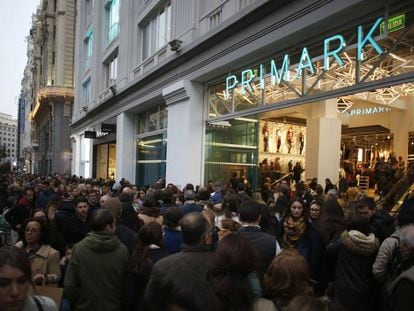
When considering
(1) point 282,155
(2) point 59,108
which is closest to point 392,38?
(1) point 282,155

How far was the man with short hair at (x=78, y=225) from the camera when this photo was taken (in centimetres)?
578

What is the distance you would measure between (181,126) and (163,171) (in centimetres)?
365

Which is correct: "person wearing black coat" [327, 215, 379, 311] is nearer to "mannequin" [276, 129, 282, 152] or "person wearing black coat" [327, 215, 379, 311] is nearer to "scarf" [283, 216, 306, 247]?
"scarf" [283, 216, 306, 247]

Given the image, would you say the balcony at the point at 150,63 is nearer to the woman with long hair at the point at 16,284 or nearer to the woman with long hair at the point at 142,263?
the woman with long hair at the point at 142,263

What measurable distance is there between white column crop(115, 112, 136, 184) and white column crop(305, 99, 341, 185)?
956cm

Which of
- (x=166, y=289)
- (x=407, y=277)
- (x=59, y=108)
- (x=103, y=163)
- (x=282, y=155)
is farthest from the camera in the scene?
(x=59, y=108)

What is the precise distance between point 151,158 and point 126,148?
99.2 inches

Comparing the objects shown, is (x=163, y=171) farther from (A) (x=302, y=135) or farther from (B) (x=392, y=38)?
(B) (x=392, y=38)

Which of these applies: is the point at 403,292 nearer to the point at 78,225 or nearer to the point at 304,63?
the point at 78,225

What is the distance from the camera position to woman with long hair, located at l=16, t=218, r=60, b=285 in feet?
13.1

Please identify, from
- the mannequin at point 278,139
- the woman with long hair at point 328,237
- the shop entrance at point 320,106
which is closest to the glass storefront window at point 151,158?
the shop entrance at point 320,106

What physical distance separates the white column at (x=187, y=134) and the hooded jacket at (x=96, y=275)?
33.4ft

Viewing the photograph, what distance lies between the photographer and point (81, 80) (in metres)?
33.8

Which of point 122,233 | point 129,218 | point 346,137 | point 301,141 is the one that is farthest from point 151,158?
point 122,233
